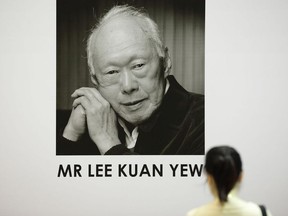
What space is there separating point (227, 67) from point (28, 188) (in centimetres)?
239

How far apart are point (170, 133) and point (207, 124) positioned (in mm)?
390

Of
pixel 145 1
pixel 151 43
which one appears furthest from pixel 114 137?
pixel 145 1

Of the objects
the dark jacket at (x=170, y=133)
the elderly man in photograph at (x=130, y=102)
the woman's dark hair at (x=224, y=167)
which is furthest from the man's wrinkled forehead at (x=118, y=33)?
the woman's dark hair at (x=224, y=167)

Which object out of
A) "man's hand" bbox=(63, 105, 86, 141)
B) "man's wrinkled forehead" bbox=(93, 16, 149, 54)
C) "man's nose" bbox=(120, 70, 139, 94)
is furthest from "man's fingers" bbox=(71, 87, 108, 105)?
"man's wrinkled forehead" bbox=(93, 16, 149, 54)

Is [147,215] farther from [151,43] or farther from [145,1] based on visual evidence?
[145,1]

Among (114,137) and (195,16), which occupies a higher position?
(195,16)

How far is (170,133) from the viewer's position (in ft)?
18.1

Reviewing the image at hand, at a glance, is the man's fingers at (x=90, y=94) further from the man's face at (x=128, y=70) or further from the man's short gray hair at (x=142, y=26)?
the man's short gray hair at (x=142, y=26)

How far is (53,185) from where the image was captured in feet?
18.1

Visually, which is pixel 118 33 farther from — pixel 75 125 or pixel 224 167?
pixel 224 167

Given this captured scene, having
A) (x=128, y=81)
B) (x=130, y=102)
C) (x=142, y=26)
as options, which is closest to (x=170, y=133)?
(x=130, y=102)

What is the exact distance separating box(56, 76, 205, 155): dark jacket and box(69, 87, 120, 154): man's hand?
0.06 m

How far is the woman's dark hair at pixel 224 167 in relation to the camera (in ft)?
7.58

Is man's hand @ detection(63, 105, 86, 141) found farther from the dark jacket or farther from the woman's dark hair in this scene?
the woman's dark hair
